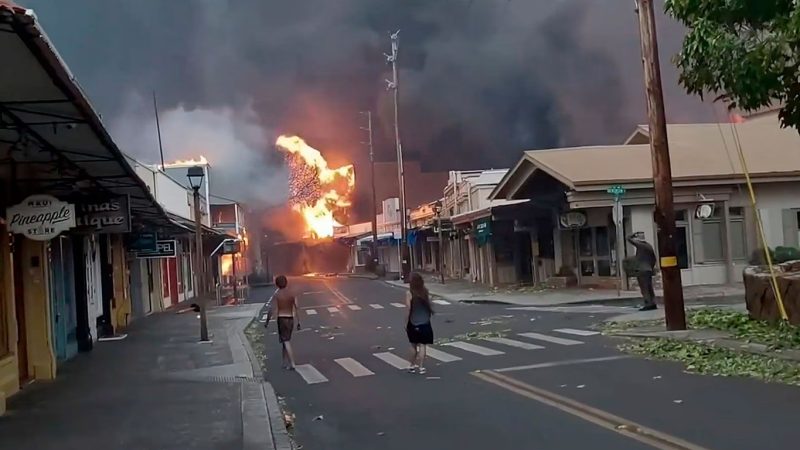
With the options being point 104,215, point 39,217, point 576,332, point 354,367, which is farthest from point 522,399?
point 104,215

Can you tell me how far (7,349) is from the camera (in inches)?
508

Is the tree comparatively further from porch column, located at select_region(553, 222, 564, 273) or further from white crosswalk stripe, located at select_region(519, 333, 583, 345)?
porch column, located at select_region(553, 222, 564, 273)

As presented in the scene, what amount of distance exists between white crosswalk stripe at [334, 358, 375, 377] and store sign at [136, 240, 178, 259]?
13.2 m

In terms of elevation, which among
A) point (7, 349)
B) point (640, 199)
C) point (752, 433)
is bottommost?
point (752, 433)

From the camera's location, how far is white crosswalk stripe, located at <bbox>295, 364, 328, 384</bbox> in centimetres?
1388

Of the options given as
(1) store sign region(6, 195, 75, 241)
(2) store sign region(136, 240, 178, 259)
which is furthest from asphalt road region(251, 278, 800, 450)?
(2) store sign region(136, 240, 178, 259)

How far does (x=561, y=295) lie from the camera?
100.0 feet

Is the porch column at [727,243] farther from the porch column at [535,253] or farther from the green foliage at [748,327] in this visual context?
the green foliage at [748,327]

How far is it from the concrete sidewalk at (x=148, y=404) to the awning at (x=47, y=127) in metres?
3.06

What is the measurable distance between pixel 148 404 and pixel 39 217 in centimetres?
301

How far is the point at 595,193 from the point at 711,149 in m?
6.33

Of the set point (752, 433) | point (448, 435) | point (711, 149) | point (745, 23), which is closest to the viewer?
point (752, 433)

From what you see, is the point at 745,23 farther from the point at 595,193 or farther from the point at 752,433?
the point at 595,193

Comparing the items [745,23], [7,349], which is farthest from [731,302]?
[7,349]
